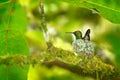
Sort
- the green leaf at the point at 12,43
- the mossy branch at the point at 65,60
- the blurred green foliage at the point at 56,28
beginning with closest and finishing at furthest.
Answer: the mossy branch at the point at 65,60, the blurred green foliage at the point at 56,28, the green leaf at the point at 12,43

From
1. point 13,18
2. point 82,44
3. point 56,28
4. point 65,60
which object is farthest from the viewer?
point 56,28

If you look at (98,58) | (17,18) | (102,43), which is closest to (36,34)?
(102,43)

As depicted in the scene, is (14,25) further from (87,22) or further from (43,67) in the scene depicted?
(87,22)

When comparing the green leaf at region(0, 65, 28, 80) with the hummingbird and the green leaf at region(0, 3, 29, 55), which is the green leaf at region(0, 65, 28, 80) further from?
the hummingbird

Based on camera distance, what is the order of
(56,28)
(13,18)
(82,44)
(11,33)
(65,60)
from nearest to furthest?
(65,60), (82,44), (11,33), (13,18), (56,28)

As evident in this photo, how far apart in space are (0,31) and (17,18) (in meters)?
0.16

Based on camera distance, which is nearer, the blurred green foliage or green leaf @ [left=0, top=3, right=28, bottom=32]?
the blurred green foliage

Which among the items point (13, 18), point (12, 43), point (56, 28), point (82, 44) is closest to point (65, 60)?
point (82, 44)

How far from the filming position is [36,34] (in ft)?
10.4

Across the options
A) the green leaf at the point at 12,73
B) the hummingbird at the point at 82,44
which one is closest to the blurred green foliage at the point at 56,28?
the green leaf at the point at 12,73

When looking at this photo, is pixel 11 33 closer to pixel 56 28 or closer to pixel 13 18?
pixel 13 18

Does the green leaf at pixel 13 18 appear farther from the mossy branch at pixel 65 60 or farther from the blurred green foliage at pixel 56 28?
the mossy branch at pixel 65 60

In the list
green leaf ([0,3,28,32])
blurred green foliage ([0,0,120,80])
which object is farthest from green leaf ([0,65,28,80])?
green leaf ([0,3,28,32])

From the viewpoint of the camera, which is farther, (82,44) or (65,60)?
(82,44)
